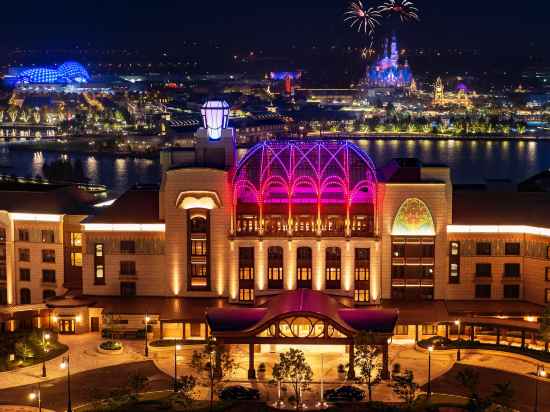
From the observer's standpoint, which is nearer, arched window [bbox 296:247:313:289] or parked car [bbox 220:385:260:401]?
parked car [bbox 220:385:260:401]

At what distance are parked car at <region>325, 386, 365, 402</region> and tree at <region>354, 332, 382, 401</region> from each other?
210 mm

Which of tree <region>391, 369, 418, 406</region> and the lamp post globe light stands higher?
the lamp post globe light

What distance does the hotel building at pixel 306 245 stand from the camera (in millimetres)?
21047

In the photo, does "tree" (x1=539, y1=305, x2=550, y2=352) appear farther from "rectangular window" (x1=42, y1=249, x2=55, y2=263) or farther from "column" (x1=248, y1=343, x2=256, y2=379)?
"rectangular window" (x1=42, y1=249, x2=55, y2=263)

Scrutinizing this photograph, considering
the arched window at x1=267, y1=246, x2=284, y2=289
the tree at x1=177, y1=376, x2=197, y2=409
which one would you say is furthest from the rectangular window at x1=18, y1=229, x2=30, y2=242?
the tree at x1=177, y1=376, x2=197, y2=409

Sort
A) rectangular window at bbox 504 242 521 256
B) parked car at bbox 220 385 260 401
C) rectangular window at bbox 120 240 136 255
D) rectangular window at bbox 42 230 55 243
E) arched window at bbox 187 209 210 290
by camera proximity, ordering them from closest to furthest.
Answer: parked car at bbox 220 385 260 401, rectangular window at bbox 504 242 521 256, arched window at bbox 187 209 210 290, rectangular window at bbox 120 240 136 255, rectangular window at bbox 42 230 55 243

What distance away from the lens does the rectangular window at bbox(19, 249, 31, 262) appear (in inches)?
904

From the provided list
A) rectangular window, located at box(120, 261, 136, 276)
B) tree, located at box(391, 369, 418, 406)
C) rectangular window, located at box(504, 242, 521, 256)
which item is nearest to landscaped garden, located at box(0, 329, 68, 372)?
rectangular window, located at box(120, 261, 136, 276)

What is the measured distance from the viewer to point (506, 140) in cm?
9350

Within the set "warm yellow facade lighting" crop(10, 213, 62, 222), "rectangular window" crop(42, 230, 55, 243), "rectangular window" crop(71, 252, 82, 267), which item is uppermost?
"warm yellow facade lighting" crop(10, 213, 62, 222)

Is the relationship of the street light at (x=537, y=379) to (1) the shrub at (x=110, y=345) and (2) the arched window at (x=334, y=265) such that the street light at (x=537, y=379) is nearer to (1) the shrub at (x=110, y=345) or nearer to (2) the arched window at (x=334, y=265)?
(2) the arched window at (x=334, y=265)

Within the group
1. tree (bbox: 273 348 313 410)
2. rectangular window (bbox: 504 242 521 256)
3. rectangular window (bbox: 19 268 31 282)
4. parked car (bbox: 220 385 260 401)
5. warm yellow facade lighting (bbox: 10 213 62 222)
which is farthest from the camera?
rectangular window (bbox: 19 268 31 282)

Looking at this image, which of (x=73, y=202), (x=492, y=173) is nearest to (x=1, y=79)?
(x=492, y=173)

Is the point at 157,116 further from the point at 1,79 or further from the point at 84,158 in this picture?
the point at 1,79
